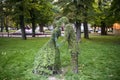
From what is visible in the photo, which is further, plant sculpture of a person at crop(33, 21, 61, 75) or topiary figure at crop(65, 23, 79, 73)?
topiary figure at crop(65, 23, 79, 73)

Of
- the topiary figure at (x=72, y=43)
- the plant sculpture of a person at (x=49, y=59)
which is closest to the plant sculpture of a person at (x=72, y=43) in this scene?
the topiary figure at (x=72, y=43)

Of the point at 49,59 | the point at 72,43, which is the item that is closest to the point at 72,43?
the point at 72,43

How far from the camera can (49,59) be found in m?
9.95

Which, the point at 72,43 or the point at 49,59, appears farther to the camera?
the point at 72,43

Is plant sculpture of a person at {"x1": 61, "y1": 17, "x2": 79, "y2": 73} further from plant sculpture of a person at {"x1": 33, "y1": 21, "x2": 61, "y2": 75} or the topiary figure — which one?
plant sculpture of a person at {"x1": 33, "y1": 21, "x2": 61, "y2": 75}

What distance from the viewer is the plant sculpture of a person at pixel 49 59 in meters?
9.92

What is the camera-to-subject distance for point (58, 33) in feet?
33.8

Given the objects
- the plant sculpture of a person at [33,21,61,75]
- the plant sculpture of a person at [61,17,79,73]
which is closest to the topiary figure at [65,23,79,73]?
the plant sculpture of a person at [61,17,79,73]

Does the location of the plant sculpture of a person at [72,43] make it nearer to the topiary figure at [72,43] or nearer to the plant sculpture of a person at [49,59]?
the topiary figure at [72,43]

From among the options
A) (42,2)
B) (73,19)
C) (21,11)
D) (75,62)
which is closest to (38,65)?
(75,62)

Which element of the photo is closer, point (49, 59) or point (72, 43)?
point (49, 59)

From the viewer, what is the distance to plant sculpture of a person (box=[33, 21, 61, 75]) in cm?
992

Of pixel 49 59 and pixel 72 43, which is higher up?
pixel 72 43

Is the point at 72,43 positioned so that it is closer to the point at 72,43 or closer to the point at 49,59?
the point at 72,43
